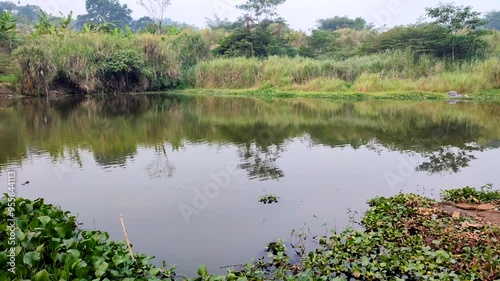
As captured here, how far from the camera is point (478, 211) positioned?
6.04 metres

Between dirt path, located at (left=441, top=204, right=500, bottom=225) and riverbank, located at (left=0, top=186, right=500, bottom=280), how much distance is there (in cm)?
16

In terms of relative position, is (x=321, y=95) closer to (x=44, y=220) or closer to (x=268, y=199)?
(x=268, y=199)

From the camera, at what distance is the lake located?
5.90m

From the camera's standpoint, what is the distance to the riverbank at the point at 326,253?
3.88 m

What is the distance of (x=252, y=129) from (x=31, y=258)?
10677 mm

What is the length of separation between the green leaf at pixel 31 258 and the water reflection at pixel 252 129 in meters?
4.80

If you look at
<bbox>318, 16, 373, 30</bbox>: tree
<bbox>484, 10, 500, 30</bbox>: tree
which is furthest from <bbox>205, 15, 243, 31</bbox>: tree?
<bbox>484, 10, 500, 30</bbox>: tree

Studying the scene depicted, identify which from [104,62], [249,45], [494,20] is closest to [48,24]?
[104,62]

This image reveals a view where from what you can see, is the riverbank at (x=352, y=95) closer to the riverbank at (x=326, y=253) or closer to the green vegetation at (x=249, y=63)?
the green vegetation at (x=249, y=63)

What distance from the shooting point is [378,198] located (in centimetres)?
666

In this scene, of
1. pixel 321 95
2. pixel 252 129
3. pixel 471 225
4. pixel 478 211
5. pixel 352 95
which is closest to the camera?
pixel 471 225

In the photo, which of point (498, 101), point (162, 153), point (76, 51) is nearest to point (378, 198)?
point (162, 153)

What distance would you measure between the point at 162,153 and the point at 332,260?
665cm

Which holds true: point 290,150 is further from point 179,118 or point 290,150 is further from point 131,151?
point 179,118
